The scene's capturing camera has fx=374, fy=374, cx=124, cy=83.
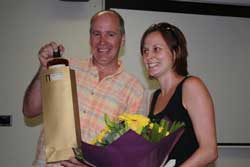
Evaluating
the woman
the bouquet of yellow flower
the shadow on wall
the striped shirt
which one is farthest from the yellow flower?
the shadow on wall

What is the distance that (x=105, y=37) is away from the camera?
180 centimetres

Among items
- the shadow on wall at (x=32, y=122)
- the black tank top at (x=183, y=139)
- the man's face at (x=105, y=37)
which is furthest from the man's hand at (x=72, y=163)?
the shadow on wall at (x=32, y=122)

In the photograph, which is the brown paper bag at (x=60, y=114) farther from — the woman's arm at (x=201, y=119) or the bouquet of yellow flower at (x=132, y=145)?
the woman's arm at (x=201, y=119)

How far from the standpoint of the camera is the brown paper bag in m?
1.35

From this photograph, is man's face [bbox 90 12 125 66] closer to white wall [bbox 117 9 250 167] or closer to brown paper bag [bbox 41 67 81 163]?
brown paper bag [bbox 41 67 81 163]

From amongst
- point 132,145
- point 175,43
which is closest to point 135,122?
point 132,145

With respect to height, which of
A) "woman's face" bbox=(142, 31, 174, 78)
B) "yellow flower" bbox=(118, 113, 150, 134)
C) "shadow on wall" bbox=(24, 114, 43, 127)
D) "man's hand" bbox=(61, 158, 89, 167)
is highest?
"woman's face" bbox=(142, 31, 174, 78)

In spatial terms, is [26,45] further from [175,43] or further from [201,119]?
[201,119]

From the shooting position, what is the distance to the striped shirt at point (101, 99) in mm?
1731

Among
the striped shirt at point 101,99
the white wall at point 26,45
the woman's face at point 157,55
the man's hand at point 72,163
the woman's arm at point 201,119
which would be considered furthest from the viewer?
the white wall at point 26,45

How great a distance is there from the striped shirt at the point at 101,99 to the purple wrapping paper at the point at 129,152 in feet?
2.23

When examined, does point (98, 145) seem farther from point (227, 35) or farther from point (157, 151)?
point (227, 35)

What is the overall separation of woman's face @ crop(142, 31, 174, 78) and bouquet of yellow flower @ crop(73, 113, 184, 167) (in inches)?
18.0

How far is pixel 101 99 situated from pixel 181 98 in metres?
0.48
